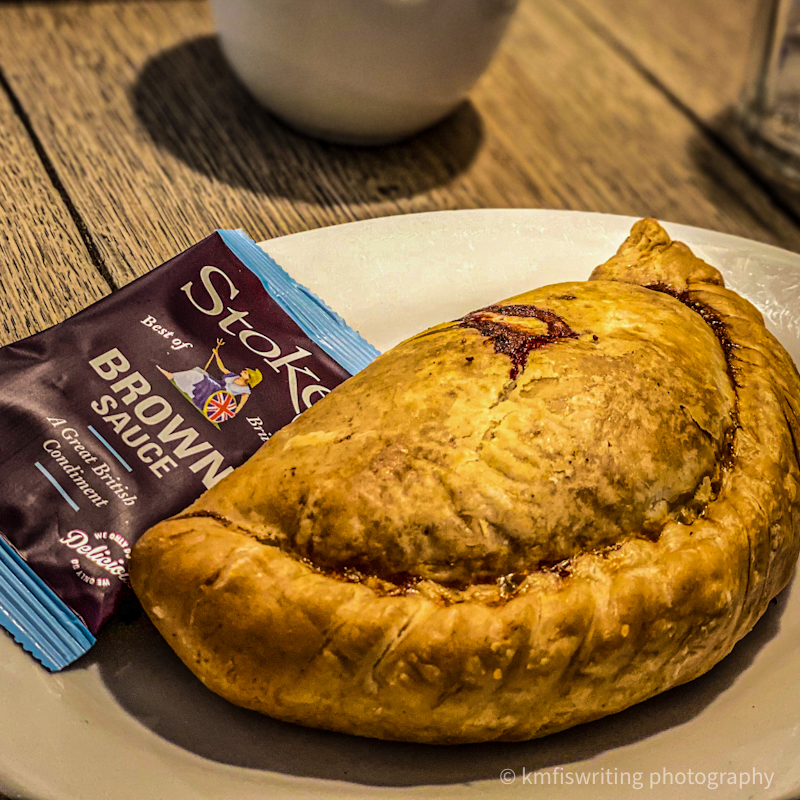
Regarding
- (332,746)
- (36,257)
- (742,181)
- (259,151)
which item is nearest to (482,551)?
(332,746)

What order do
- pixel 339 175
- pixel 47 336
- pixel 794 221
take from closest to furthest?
pixel 47 336
pixel 339 175
pixel 794 221

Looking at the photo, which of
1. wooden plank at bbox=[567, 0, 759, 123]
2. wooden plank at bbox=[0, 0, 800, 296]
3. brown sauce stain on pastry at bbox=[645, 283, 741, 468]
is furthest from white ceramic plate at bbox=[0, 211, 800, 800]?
wooden plank at bbox=[567, 0, 759, 123]

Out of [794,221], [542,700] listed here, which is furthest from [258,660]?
[794,221]

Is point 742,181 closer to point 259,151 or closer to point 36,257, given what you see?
point 259,151

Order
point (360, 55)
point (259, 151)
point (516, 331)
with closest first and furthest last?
point (516, 331) → point (360, 55) → point (259, 151)

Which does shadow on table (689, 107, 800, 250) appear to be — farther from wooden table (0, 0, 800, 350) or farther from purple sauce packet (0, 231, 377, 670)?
purple sauce packet (0, 231, 377, 670)

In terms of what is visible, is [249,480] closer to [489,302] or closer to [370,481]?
[370,481]
